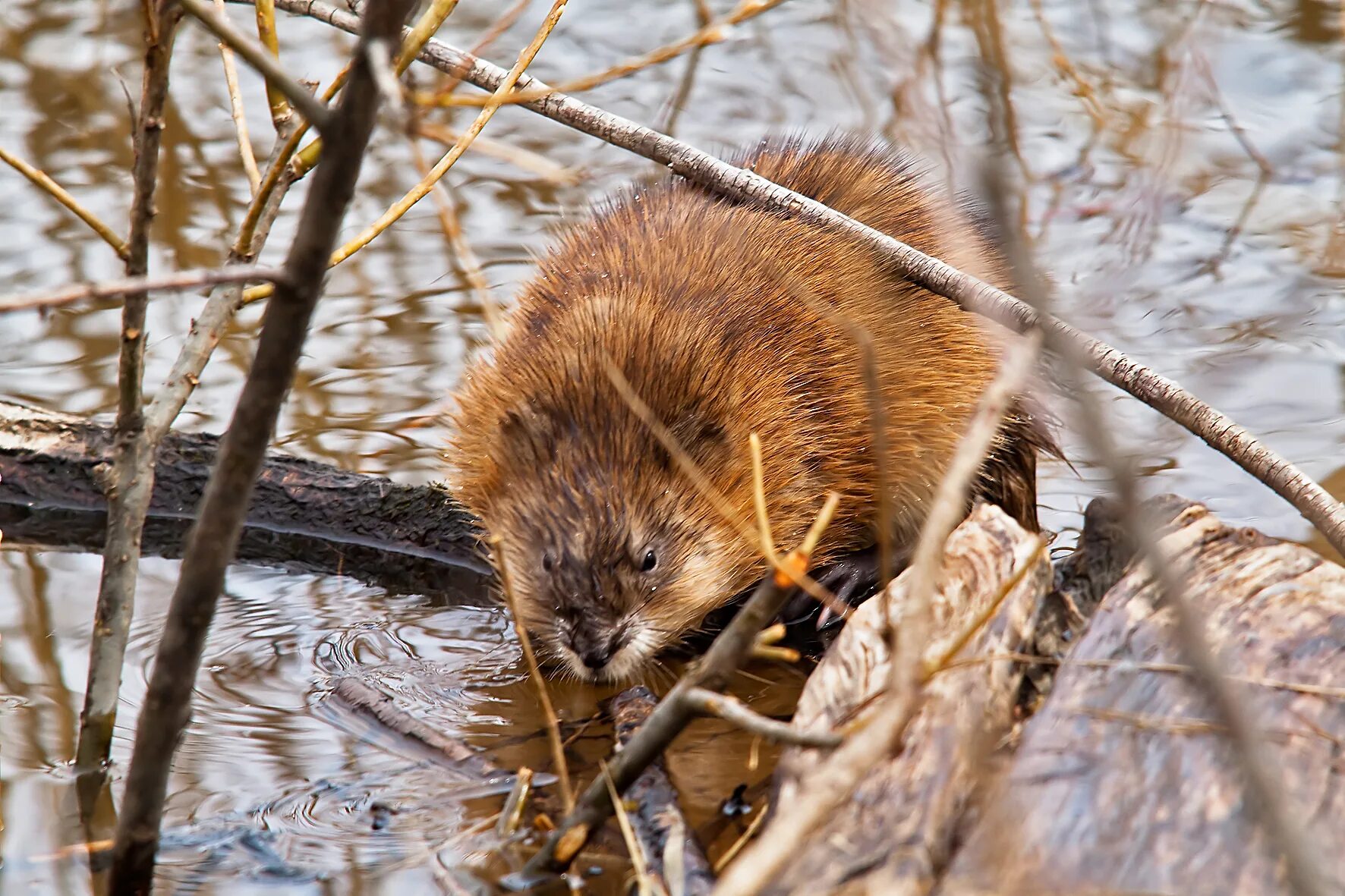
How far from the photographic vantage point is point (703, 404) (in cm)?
394

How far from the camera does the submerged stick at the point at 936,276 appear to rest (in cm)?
339

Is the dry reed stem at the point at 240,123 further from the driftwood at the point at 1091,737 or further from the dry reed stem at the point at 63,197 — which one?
the driftwood at the point at 1091,737

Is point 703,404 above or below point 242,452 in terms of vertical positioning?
below

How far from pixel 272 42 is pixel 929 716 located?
2.03 meters

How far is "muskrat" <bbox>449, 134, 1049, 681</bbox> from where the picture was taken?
381 centimetres

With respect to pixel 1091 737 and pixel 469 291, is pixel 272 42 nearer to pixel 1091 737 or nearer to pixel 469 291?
pixel 1091 737

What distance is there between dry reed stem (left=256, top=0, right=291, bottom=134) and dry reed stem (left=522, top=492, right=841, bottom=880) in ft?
5.04

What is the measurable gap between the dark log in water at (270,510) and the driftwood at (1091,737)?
1947mm

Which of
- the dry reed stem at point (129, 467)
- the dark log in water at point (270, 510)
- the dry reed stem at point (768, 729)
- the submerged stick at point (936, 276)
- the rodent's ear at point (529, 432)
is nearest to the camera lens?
the dry reed stem at point (768, 729)

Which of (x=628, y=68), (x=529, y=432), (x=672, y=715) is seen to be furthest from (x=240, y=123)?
(x=672, y=715)

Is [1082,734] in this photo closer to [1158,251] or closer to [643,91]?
[1158,251]

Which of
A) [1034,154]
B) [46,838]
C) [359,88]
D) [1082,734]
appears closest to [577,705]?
[46,838]

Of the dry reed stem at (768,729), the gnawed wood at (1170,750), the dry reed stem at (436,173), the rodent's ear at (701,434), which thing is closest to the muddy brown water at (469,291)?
the dry reed stem at (436,173)

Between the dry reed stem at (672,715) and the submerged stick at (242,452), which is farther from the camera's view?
the dry reed stem at (672,715)
